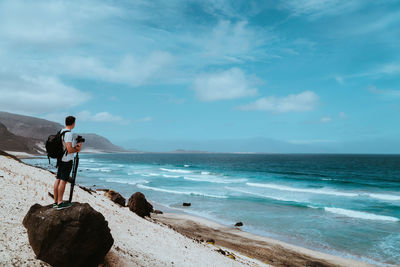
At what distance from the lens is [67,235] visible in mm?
5223

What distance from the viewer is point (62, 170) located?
594 centimetres

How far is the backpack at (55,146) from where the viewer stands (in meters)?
5.74

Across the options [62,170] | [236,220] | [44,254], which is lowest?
Answer: [236,220]

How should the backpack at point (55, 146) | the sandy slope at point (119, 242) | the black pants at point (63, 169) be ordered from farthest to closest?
the black pants at point (63, 169), the backpack at point (55, 146), the sandy slope at point (119, 242)

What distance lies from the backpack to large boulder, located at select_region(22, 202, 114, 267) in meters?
1.13

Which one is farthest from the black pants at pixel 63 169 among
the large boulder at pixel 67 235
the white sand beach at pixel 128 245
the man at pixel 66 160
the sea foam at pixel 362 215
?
the sea foam at pixel 362 215

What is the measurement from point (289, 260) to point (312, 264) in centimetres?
102

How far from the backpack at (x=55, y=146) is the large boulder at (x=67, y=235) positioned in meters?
1.13

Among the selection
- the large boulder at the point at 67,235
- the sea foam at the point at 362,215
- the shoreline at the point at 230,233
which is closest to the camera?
the large boulder at the point at 67,235

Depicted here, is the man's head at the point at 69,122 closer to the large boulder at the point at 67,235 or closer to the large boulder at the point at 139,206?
the large boulder at the point at 67,235

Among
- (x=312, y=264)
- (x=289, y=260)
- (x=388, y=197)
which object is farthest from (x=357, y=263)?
(x=388, y=197)

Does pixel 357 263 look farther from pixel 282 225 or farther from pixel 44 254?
pixel 44 254

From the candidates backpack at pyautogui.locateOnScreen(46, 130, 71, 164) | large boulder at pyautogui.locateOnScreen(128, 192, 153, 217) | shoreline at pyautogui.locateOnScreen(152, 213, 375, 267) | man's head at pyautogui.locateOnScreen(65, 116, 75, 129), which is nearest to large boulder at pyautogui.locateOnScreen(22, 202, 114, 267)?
backpack at pyautogui.locateOnScreen(46, 130, 71, 164)

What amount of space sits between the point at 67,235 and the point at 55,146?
1838 mm
